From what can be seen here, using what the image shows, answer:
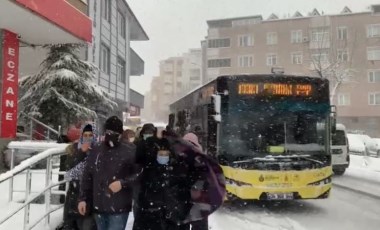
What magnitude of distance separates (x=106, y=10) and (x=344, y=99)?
41645 mm

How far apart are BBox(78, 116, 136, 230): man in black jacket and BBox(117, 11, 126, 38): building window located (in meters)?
25.8

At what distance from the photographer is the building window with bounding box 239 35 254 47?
64.1m

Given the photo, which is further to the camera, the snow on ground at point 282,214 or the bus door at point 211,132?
the bus door at point 211,132

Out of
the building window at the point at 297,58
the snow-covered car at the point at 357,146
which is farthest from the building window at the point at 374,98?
the snow-covered car at the point at 357,146

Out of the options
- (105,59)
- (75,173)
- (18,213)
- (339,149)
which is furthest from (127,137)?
(105,59)

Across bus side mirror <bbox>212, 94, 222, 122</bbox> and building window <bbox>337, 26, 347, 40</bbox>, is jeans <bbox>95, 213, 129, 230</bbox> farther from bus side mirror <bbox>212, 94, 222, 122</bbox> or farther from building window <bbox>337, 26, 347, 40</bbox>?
building window <bbox>337, 26, 347, 40</bbox>

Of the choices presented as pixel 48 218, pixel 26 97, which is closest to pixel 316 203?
pixel 48 218

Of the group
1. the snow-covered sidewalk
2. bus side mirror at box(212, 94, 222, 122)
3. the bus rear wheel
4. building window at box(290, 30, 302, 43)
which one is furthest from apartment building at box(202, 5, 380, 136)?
bus side mirror at box(212, 94, 222, 122)

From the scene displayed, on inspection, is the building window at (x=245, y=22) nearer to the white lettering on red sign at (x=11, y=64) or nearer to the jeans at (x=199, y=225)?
the white lettering on red sign at (x=11, y=64)

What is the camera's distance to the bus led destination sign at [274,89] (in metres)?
9.81

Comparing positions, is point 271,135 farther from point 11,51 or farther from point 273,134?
point 11,51

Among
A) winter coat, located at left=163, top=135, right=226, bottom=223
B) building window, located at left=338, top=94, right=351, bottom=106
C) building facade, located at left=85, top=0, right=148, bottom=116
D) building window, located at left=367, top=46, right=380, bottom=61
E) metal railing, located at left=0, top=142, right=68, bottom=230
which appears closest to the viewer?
winter coat, located at left=163, top=135, right=226, bottom=223

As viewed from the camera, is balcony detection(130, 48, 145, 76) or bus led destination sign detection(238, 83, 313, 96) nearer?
bus led destination sign detection(238, 83, 313, 96)

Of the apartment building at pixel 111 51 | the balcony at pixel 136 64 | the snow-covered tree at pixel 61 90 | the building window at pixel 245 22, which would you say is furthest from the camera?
the building window at pixel 245 22
